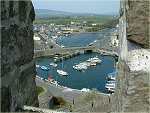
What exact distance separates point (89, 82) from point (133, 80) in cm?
6760

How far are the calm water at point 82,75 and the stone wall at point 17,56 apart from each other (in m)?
57.7

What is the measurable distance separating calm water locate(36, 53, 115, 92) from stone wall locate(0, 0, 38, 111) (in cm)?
5771

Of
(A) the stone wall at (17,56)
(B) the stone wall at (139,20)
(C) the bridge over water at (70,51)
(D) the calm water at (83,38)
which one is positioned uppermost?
(B) the stone wall at (139,20)

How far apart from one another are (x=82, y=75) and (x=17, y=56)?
2901 inches

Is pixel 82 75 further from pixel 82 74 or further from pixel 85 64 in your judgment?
pixel 85 64

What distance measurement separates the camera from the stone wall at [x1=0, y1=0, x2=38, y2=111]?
4020 millimetres

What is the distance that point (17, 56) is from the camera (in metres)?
4.36

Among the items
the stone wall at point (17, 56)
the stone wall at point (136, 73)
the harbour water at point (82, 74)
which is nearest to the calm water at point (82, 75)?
the harbour water at point (82, 74)

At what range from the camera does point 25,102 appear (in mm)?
4555

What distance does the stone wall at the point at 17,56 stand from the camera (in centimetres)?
402

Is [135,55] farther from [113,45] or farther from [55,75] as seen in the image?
[113,45]

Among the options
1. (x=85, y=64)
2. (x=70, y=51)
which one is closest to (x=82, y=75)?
(x=85, y=64)

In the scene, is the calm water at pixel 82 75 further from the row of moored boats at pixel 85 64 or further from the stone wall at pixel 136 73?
the stone wall at pixel 136 73

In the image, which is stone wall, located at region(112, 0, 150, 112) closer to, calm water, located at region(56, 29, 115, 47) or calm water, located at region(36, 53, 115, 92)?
calm water, located at region(36, 53, 115, 92)
